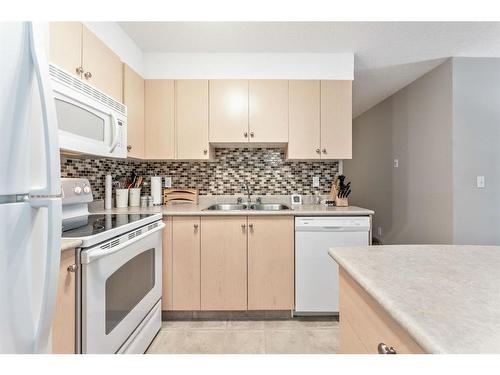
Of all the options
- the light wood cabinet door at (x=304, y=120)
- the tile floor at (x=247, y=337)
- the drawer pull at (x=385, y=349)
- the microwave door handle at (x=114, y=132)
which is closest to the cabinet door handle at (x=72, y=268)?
the microwave door handle at (x=114, y=132)

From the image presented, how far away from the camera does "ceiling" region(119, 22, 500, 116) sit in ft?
6.63

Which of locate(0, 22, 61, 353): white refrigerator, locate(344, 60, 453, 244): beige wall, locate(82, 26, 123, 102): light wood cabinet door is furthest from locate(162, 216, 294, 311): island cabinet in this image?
locate(344, 60, 453, 244): beige wall

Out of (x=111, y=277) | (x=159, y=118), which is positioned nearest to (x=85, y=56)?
(x=159, y=118)

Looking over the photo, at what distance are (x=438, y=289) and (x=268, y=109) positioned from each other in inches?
81.7

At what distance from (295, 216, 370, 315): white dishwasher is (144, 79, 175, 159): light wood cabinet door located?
138cm

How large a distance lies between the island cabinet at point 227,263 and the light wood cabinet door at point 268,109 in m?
0.82

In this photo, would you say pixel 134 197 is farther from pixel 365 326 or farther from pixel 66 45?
pixel 365 326

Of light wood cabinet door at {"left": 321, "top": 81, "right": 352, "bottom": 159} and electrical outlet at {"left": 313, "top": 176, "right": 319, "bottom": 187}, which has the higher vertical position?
light wood cabinet door at {"left": 321, "top": 81, "right": 352, "bottom": 159}

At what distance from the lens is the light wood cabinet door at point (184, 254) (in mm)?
2076

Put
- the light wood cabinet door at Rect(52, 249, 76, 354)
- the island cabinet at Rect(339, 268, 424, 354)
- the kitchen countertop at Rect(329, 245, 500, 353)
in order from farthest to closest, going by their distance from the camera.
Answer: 1. the light wood cabinet door at Rect(52, 249, 76, 354)
2. the island cabinet at Rect(339, 268, 424, 354)
3. the kitchen countertop at Rect(329, 245, 500, 353)

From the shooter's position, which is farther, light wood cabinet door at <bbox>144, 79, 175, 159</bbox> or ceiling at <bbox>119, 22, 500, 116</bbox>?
light wood cabinet door at <bbox>144, 79, 175, 159</bbox>

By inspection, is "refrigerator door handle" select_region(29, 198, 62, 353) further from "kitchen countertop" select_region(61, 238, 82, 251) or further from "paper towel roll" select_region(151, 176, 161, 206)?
"paper towel roll" select_region(151, 176, 161, 206)

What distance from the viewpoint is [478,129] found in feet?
8.21

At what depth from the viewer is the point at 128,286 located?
57.7 inches
